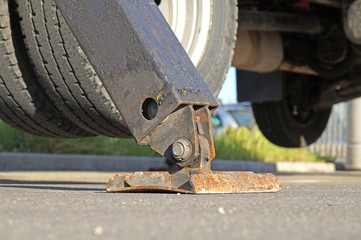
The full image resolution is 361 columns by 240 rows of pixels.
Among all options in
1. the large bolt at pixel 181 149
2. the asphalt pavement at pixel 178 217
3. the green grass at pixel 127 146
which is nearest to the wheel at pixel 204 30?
the large bolt at pixel 181 149

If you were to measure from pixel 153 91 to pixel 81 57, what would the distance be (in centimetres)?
44

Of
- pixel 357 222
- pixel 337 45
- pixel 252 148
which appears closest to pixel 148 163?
pixel 252 148

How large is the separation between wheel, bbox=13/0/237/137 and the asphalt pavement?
0.62 meters

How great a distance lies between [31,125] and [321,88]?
9.62ft

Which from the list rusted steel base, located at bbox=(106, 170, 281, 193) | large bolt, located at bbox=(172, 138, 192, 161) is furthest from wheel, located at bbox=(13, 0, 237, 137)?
large bolt, located at bbox=(172, 138, 192, 161)

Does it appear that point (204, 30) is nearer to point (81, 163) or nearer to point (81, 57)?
point (81, 57)

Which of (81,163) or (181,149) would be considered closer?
(181,149)

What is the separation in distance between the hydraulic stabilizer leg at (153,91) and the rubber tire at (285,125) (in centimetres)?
285

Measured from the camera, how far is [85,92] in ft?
8.60

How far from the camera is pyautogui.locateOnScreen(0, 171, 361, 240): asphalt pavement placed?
4.35 feet

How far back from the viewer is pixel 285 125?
207 inches

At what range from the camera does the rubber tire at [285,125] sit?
5.24 meters

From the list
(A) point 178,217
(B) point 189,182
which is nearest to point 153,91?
(B) point 189,182

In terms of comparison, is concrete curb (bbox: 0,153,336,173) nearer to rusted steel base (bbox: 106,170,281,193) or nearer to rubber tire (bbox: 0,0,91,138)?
rubber tire (bbox: 0,0,91,138)
